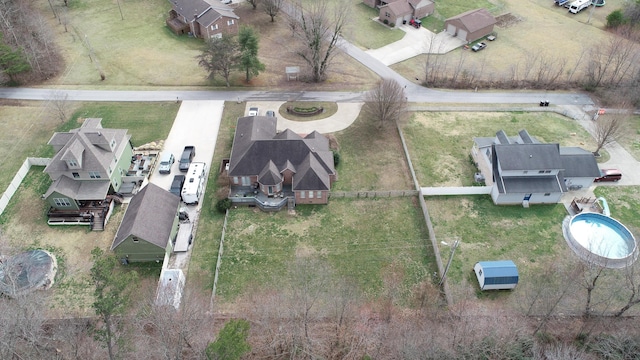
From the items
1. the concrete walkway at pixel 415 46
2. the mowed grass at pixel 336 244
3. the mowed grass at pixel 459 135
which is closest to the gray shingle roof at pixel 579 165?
the mowed grass at pixel 459 135

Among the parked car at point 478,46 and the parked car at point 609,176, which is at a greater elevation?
the parked car at point 478,46

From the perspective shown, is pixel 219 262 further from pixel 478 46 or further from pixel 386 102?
pixel 478 46

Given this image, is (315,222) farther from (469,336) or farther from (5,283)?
(5,283)

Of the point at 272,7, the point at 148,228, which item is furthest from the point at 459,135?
the point at 272,7

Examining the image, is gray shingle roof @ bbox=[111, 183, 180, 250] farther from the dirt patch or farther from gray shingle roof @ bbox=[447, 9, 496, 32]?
the dirt patch

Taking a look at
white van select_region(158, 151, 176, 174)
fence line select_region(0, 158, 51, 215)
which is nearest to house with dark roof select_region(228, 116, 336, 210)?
white van select_region(158, 151, 176, 174)

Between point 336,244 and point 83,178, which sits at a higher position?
point 83,178

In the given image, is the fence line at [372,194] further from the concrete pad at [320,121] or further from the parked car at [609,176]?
the parked car at [609,176]

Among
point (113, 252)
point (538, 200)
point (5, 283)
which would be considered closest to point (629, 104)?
point (538, 200)
